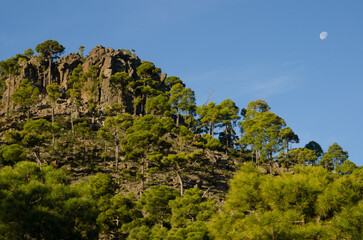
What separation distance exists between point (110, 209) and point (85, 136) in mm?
27242

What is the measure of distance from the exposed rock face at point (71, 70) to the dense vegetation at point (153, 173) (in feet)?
1.98

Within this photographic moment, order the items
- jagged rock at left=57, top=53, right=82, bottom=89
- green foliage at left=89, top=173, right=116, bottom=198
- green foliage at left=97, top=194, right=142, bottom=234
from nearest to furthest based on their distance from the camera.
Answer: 1. green foliage at left=97, top=194, right=142, bottom=234
2. green foliage at left=89, top=173, right=116, bottom=198
3. jagged rock at left=57, top=53, right=82, bottom=89

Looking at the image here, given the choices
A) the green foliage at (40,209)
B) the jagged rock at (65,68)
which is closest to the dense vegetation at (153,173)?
the green foliage at (40,209)

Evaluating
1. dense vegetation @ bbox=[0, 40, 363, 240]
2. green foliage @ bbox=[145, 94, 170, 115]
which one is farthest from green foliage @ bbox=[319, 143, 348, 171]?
green foliage @ bbox=[145, 94, 170, 115]

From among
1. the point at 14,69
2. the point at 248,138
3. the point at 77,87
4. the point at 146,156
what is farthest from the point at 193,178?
the point at 14,69

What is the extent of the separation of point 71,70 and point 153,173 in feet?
135

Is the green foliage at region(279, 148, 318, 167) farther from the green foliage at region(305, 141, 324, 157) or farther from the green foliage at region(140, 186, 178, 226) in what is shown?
the green foliage at region(140, 186, 178, 226)

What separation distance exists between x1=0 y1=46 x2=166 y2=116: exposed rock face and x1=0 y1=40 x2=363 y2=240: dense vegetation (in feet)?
1.98

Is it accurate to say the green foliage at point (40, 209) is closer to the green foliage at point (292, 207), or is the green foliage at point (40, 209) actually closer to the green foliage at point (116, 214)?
the green foliage at point (292, 207)

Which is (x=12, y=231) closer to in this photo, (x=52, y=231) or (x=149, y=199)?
(x=52, y=231)

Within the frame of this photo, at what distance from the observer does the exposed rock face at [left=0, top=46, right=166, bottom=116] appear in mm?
69438

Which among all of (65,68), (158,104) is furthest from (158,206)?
(65,68)

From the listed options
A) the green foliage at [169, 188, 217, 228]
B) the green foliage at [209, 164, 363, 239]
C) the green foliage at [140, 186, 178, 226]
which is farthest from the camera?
the green foliage at [140, 186, 178, 226]

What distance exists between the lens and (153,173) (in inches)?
1914
